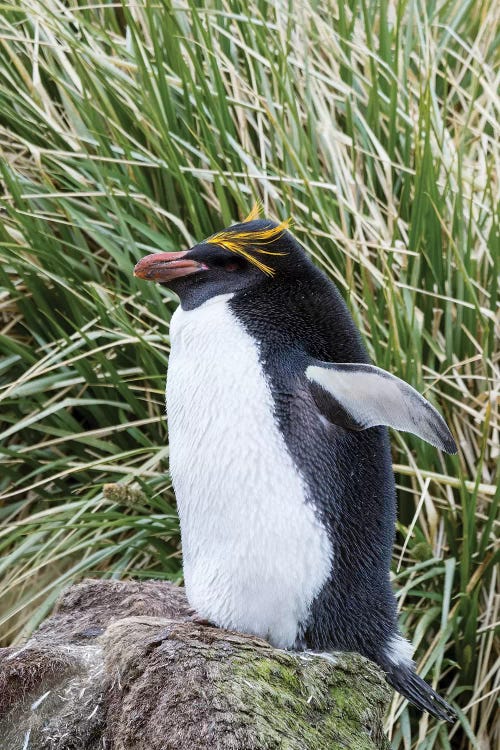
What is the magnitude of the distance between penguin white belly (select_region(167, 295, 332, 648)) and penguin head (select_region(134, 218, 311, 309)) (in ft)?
0.16

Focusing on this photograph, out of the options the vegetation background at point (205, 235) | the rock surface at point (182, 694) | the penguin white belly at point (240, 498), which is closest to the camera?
the rock surface at point (182, 694)

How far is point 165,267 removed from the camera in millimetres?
1441

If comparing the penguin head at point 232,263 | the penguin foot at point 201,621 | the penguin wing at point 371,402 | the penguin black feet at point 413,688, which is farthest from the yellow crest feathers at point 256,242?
the penguin black feet at point 413,688

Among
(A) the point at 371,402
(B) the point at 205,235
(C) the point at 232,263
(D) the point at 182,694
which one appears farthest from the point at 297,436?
(B) the point at 205,235

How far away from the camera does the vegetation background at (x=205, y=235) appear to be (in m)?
2.08

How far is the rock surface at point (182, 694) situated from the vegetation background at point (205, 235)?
0.62 meters

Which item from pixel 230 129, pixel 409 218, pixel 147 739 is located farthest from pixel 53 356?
pixel 147 739

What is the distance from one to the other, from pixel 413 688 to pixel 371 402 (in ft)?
1.39

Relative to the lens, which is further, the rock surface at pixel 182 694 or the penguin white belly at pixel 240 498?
the penguin white belly at pixel 240 498

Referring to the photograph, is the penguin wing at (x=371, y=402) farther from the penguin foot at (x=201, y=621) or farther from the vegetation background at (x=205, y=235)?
the vegetation background at (x=205, y=235)

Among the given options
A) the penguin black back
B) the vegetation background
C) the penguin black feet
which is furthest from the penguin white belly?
the vegetation background

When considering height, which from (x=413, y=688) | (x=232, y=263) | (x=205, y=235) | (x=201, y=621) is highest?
(x=232, y=263)

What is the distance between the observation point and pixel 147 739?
3.71 ft

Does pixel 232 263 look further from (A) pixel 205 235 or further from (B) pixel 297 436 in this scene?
(A) pixel 205 235
